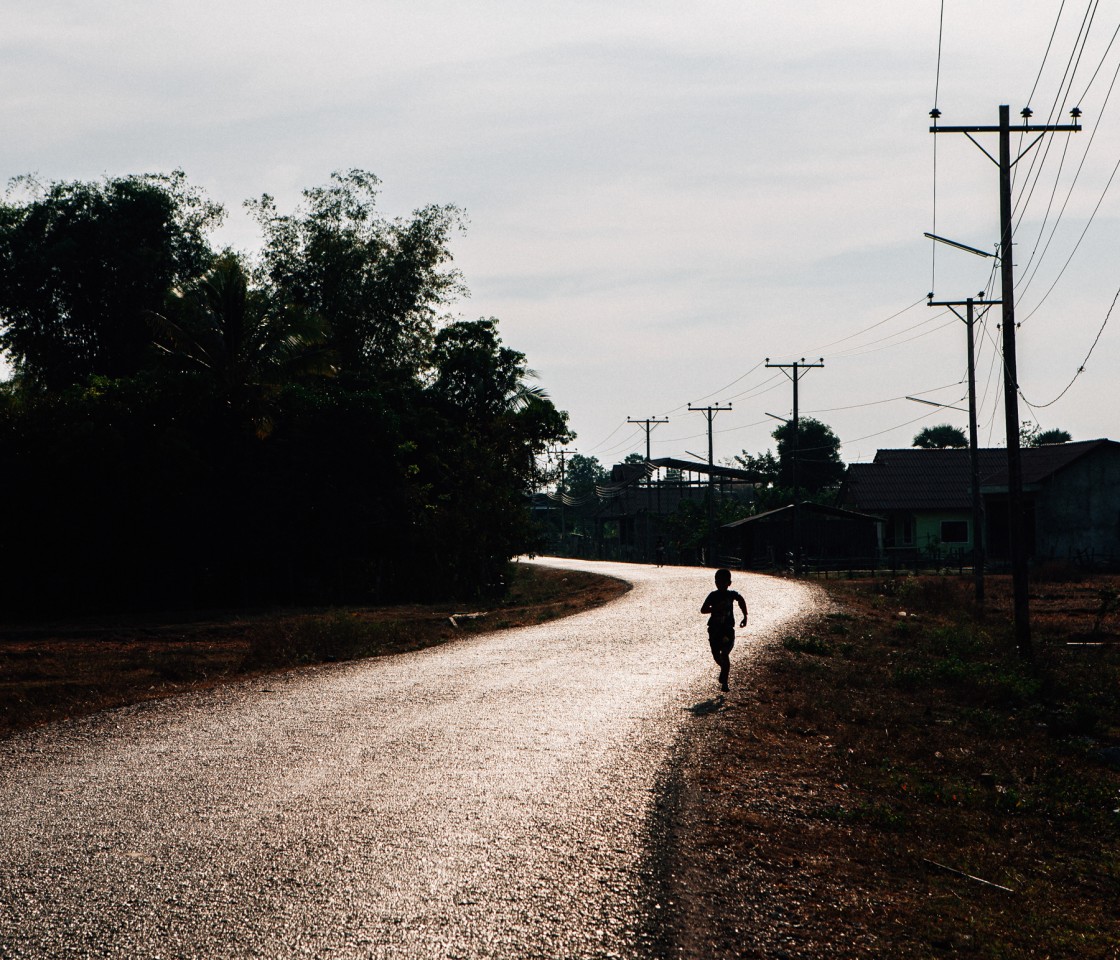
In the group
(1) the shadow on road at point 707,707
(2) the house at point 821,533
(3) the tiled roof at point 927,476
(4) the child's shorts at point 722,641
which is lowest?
(1) the shadow on road at point 707,707

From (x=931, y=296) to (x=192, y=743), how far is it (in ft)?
102

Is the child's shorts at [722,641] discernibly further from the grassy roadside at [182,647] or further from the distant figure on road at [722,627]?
the grassy roadside at [182,647]

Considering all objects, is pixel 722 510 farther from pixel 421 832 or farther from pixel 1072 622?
pixel 421 832

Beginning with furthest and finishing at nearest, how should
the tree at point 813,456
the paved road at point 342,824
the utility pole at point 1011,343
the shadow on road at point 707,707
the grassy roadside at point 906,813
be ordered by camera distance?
the tree at point 813,456 → the utility pole at point 1011,343 → the shadow on road at point 707,707 → the grassy roadside at point 906,813 → the paved road at point 342,824

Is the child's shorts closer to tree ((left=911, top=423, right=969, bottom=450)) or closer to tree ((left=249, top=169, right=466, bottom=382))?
tree ((left=249, top=169, right=466, bottom=382))

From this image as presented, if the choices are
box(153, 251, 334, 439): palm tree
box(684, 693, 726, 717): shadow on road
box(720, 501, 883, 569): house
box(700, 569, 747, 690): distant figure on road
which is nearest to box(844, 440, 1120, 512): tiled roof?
box(720, 501, 883, 569): house

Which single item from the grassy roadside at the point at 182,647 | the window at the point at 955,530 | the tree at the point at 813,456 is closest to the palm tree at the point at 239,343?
the grassy roadside at the point at 182,647

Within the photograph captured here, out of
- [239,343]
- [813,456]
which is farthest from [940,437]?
[239,343]

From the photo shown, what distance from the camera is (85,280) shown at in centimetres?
4750

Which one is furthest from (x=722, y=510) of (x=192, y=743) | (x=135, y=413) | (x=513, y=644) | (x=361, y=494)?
(x=192, y=743)

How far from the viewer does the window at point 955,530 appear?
5850cm

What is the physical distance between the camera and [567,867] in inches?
278

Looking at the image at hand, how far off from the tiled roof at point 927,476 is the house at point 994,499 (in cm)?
5

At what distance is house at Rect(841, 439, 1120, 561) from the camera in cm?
5262
